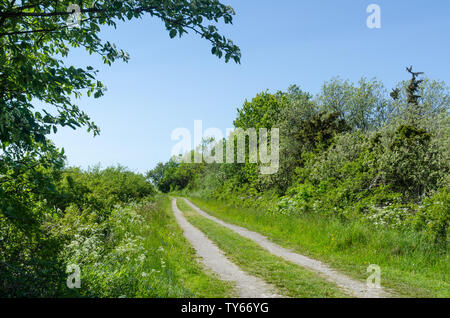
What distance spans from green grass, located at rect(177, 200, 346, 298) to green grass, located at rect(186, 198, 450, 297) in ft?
4.40

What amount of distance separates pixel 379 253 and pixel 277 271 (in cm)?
388

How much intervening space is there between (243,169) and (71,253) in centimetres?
3045

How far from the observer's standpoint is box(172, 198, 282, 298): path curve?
6.74 meters

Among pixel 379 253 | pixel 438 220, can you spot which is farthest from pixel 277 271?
pixel 438 220

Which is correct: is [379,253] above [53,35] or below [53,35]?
below

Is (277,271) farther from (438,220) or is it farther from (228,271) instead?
(438,220)

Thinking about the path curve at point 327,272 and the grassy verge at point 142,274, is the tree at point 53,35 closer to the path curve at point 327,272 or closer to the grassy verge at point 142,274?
the grassy verge at point 142,274

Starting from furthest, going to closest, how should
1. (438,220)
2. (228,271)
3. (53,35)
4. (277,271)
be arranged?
1. (438,220)
2. (228,271)
3. (277,271)
4. (53,35)

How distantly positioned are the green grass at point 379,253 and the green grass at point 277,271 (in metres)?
1.34

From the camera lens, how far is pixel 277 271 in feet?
27.9

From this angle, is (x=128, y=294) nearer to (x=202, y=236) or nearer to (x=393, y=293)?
(x=393, y=293)

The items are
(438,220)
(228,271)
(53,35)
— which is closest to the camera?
(53,35)

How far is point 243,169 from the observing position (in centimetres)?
3700

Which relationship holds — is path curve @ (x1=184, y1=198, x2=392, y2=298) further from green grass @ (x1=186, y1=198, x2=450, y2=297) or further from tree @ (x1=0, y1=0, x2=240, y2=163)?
tree @ (x1=0, y1=0, x2=240, y2=163)
